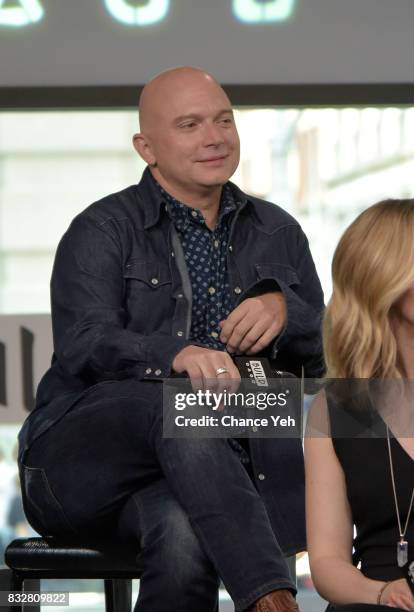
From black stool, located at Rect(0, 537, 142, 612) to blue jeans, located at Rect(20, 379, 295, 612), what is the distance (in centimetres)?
3

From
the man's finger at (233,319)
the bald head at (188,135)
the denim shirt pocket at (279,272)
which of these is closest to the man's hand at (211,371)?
the man's finger at (233,319)

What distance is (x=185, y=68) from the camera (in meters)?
2.73

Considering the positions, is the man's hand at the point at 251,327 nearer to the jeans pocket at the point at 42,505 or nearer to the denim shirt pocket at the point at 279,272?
the denim shirt pocket at the point at 279,272

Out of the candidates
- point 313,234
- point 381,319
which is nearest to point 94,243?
point 381,319

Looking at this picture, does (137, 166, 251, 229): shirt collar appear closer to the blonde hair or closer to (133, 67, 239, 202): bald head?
(133, 67, 239, 202): bald head

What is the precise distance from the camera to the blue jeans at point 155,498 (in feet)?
6.75

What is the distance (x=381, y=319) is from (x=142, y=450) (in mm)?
569

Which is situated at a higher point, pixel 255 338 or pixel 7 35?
pixel 7 35

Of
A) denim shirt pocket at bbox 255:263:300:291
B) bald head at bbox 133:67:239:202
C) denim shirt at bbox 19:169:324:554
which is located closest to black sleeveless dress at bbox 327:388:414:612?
denim shirt at bbox 19:169:324:554

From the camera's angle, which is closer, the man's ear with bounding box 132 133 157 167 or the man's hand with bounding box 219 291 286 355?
the man's hand with bounding box 219 291 286 355

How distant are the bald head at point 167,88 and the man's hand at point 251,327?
Answer: 1.69 feet

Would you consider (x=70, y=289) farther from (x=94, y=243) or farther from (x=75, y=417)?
(x=75, y=417)

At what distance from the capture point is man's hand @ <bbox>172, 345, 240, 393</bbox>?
2.17 metres

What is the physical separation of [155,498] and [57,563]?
28 centimetres
